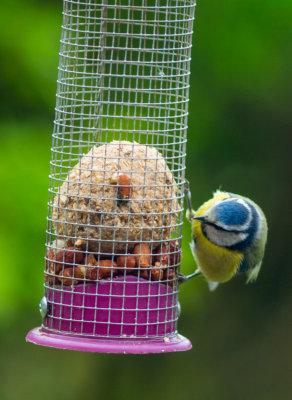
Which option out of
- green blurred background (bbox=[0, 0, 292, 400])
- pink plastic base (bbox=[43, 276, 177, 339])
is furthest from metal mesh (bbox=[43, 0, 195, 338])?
green blurred background (bbox=[0, 0, 292, 400])

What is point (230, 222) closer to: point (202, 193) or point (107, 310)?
point (107, 310)

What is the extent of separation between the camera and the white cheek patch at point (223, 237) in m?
6.00

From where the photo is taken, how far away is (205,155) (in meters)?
8.02

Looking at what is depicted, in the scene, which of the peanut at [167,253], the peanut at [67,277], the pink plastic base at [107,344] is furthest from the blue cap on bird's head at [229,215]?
the peanut at [67,277]

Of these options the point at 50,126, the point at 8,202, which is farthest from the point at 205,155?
the point at 8,202

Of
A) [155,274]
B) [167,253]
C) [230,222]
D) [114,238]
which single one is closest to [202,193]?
[230,222]

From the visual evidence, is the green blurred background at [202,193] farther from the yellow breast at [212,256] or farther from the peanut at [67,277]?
the peanut at [67,277]

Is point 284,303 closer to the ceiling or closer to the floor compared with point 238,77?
closer to the floor

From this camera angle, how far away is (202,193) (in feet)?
26.5

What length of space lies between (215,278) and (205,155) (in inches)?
72.6

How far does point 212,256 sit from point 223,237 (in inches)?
8.8

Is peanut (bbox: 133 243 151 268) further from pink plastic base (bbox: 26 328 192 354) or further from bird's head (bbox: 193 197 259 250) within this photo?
bird's head (bbox: 193 197 259 250)

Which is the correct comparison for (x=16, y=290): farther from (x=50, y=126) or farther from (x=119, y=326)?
(x=119, y=326)

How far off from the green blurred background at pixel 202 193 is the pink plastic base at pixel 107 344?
1.95 m
